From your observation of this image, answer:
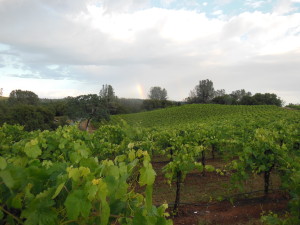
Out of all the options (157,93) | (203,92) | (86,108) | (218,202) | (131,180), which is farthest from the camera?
(157,93)

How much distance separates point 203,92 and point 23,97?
6762 cm

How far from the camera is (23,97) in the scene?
7506 centimetres

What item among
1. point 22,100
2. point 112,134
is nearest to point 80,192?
point 112,134

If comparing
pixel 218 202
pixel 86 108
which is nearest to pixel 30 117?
pixel 86 108

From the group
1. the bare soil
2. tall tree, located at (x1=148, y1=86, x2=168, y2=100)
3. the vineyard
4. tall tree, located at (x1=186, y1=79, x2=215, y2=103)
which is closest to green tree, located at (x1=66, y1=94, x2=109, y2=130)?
the vineyard

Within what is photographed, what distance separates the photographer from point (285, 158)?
20.1 ft

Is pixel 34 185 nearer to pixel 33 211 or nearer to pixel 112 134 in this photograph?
pixel 33 211

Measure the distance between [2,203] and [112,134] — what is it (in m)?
10.5

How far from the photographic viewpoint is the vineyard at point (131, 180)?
1.60m

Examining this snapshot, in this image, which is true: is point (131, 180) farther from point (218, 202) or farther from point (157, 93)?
point (157, 93)

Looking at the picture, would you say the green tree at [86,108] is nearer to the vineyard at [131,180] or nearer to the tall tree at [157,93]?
→ the vineyard at [131,180]

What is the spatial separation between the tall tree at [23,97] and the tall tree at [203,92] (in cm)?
5812

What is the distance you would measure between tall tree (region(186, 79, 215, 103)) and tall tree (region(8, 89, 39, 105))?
58124 millimetres

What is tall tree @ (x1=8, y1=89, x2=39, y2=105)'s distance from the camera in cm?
7338
